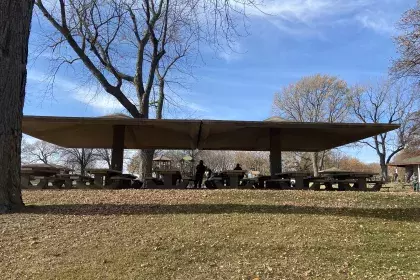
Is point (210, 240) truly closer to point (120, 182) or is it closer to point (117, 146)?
point (120, 182)

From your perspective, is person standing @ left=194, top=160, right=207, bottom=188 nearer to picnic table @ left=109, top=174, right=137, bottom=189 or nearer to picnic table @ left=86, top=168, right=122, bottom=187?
picnic table @ left=109, top=174, right=137, bottom=189

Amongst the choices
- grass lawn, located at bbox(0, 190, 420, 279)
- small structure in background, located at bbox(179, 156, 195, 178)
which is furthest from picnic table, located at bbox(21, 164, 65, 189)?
small structure in background, located at bbox(179, 156, 195, 178)

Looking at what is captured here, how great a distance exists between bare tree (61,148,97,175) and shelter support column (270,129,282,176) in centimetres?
5608

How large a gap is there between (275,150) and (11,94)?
10758 millimetres

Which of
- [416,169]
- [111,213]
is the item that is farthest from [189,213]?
[416,169]

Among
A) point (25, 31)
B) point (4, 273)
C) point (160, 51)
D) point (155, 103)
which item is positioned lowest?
point (4, 273)

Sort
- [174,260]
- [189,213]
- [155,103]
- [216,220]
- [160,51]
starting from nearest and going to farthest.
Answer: [174,260], [216,220], [189,213], [160,51], [155,103]

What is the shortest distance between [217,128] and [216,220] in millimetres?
7849

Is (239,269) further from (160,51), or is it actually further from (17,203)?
(160,51)

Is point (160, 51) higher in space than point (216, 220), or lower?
higher

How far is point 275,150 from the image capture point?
16500mm

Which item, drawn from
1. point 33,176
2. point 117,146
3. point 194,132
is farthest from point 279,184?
point 33,176

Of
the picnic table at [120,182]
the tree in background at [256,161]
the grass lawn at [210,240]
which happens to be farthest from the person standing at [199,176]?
the tree in background at [256,161]

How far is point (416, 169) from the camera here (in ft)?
162
